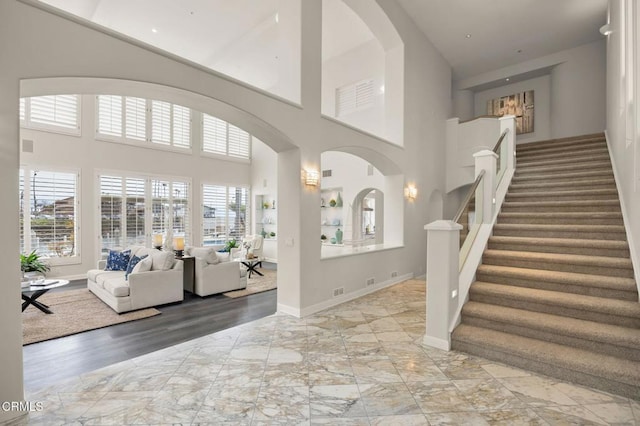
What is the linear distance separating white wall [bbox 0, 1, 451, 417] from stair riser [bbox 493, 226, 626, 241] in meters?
2.28

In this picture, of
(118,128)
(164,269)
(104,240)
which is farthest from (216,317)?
(118,128)

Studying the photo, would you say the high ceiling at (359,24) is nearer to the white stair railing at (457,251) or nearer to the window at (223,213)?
the white stair railing at (457,251)

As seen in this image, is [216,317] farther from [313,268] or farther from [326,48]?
[326,48]

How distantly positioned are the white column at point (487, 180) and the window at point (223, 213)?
325 inches

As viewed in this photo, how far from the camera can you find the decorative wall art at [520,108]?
9516 mm

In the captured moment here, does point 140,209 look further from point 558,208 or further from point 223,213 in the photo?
point 558,208

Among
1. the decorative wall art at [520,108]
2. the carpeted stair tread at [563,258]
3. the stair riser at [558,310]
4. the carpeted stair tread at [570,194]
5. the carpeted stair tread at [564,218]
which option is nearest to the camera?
the stair riser at [558,310]

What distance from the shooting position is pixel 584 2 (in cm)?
666

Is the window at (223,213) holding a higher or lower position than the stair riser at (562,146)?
lower

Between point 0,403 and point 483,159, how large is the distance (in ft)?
19.9

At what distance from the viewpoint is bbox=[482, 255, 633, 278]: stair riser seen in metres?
3.52

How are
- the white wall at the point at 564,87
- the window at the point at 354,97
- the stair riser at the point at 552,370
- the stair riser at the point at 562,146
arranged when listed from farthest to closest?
the window at the point at 354,97 → the white wall at the point at 564,87 → the stair riser at the point at 562,146 → the stair riser at the point at 552,370

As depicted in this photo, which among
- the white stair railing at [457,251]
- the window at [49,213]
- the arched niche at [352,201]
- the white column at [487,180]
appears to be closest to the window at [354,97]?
the arched niche at [352,201]

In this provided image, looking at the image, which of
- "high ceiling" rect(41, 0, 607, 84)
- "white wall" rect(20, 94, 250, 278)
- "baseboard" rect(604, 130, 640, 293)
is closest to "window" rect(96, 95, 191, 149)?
"white wall" rect(20, 94, 250, 278)
